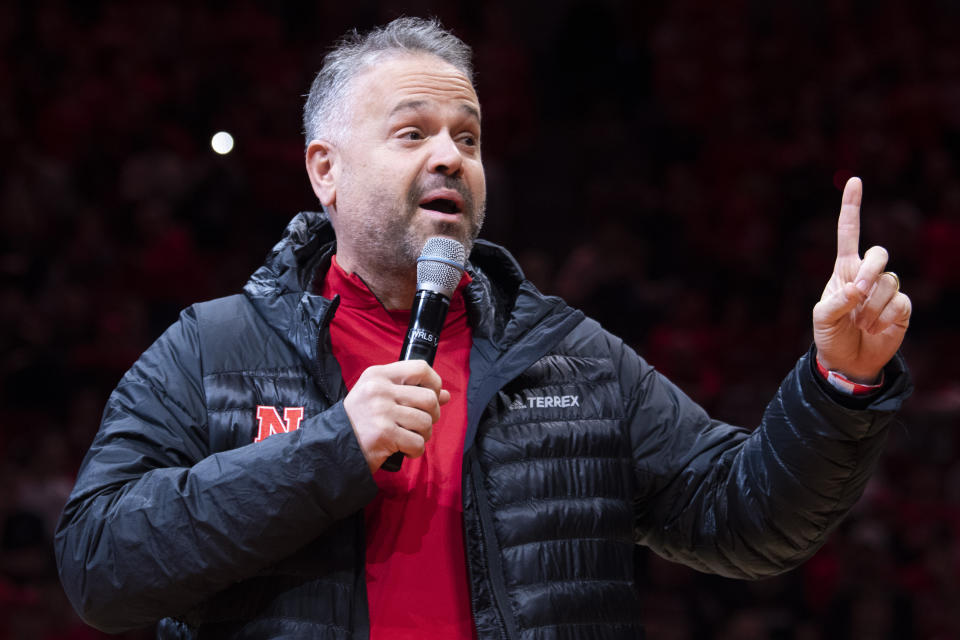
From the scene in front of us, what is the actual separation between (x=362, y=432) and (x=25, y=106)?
4.90 metres

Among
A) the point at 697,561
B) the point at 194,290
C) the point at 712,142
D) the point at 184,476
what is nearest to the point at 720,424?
the point at 697,561

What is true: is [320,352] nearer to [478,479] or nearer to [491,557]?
[478,479]

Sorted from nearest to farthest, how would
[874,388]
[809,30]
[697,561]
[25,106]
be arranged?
[874,388]
[697,561]
[25,106]
[809,30]

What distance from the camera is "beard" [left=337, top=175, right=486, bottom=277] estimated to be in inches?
80.1

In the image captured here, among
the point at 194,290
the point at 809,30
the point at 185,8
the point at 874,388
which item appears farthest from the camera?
the point at 809,30

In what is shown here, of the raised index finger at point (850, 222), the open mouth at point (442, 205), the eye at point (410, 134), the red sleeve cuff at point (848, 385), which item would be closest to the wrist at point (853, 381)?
the red sleeve cuff at point (848, 385)

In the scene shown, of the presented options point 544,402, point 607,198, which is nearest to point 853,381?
point 544,402

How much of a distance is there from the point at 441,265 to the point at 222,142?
13.8 feet

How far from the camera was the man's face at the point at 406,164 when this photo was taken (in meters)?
2.04

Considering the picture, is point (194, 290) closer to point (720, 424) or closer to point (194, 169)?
point (194, 169)

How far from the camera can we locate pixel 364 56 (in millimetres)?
2189

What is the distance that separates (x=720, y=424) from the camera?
213 cm

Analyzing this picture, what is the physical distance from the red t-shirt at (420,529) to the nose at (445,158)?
32cm

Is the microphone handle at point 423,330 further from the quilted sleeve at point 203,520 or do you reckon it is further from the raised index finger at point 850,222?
the raised index finger at point 850,222
